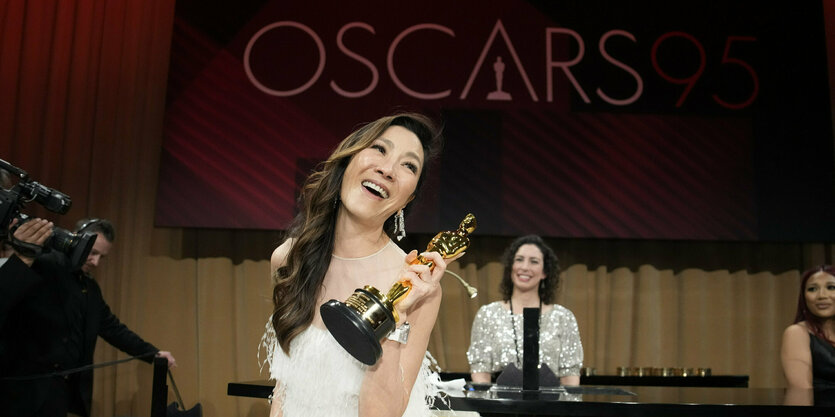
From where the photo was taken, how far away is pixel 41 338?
4.11 metres

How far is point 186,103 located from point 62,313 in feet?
6.33

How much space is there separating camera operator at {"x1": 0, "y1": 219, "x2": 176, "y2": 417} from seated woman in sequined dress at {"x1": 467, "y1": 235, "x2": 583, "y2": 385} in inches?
88.5

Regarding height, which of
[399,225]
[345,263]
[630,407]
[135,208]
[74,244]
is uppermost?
[135,208]

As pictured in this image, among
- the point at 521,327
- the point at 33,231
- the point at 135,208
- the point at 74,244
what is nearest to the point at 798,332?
the point at 521,327

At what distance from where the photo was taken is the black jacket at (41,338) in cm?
379

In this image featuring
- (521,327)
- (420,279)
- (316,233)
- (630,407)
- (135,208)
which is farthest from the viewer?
(135,208)

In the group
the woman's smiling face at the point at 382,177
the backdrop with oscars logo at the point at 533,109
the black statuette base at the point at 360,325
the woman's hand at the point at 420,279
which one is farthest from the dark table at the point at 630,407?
the backdrop with oscars logo at the point at 533,109

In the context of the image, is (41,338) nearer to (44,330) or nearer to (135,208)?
(44,330)

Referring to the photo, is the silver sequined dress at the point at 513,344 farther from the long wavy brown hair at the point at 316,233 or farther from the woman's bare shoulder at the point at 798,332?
the long wavy brown hair at the point at 316,233

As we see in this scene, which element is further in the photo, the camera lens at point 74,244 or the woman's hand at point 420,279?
the camera lens at point 74,244

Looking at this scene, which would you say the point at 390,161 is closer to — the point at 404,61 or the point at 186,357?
the point at 404,61

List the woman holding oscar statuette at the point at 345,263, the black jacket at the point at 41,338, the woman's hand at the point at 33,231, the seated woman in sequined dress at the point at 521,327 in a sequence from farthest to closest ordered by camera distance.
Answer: the seated woman in sequined dress at the point at 521,327 < the black jacket at the point at 41,338 < the woman's hand at the point at 33,231 < the woman holding oscar statuette at the point at 345,263

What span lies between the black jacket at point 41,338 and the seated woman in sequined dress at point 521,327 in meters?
2.24

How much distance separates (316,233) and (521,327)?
284cm
